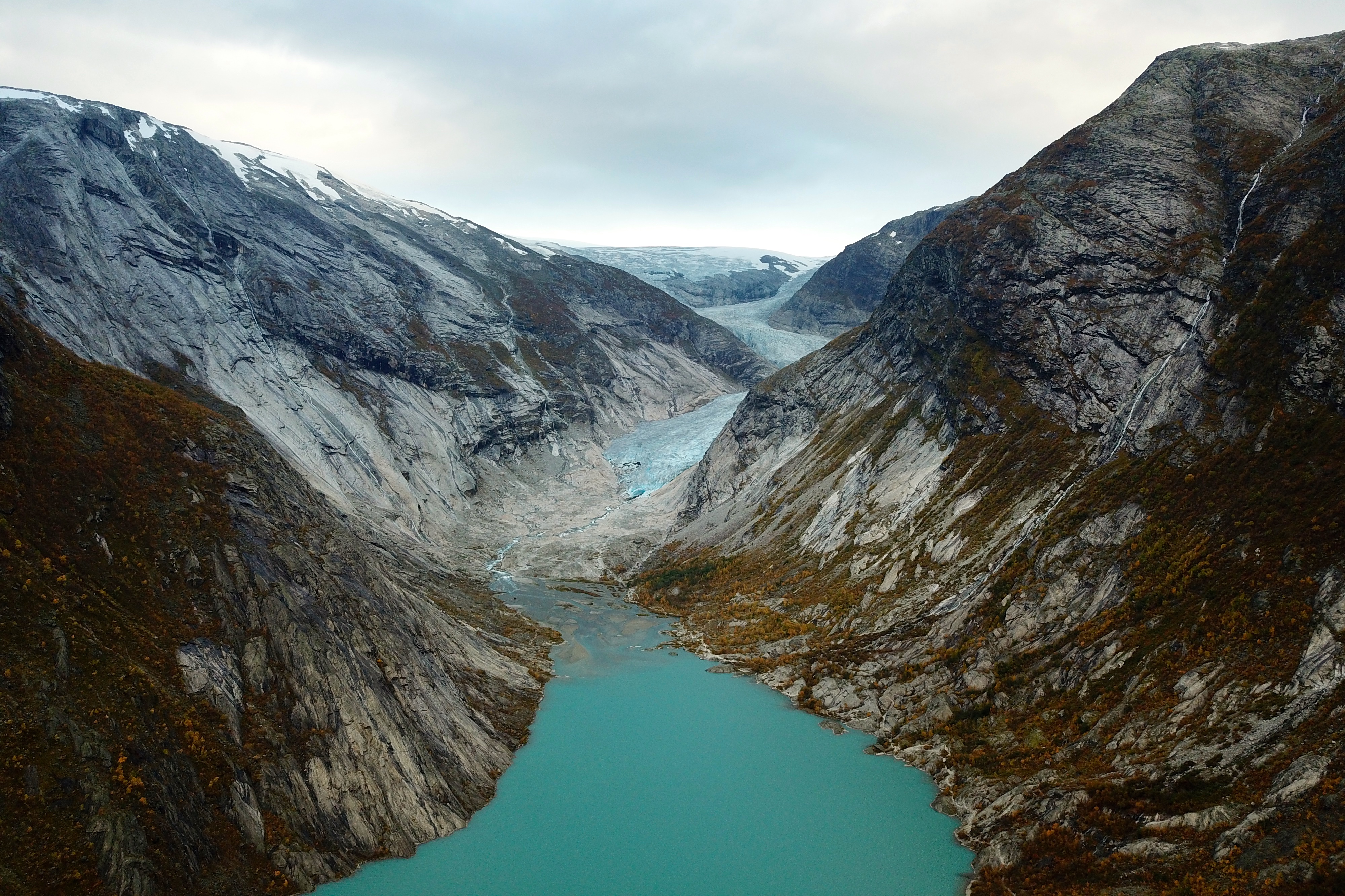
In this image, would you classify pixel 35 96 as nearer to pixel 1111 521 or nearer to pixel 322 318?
pixel 322 318

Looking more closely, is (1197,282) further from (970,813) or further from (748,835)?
(748,835)

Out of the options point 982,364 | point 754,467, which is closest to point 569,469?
point 754,467

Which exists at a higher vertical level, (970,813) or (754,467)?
(754,467)

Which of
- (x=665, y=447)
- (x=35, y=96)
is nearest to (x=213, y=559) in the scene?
(x=665, y=447)

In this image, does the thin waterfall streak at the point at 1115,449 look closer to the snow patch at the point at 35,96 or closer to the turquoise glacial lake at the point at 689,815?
the turquoise glacial lake at the point at 689,815

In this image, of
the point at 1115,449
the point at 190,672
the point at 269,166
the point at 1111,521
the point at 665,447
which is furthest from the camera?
the point at 269,166

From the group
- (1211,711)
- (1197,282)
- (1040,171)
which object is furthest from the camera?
(1040,171)

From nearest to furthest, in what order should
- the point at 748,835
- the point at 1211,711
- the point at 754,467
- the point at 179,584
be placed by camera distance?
1. the point at 1211,711
2. the point at 179,584
3. the point at 748,835
4. the point at 754,467
